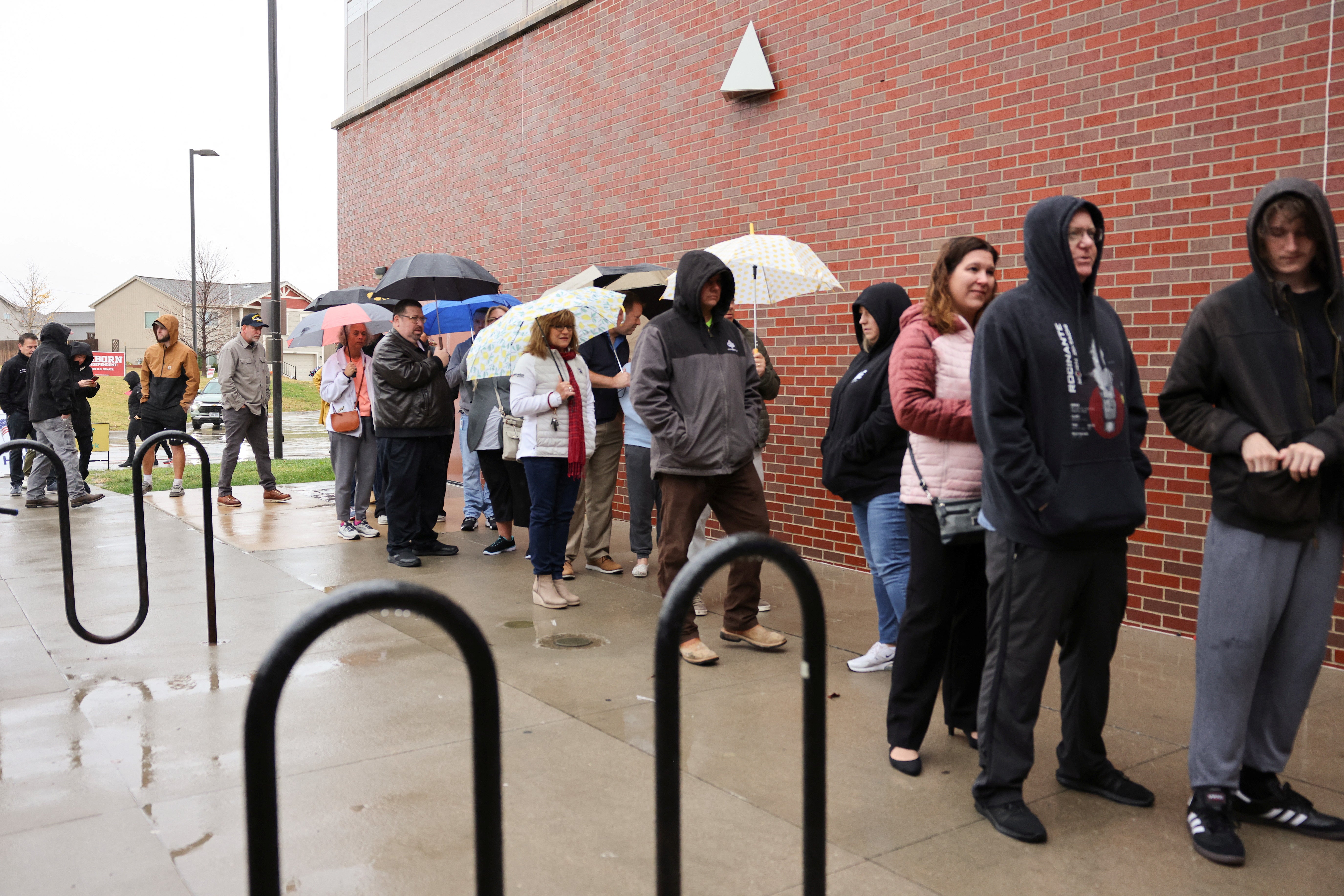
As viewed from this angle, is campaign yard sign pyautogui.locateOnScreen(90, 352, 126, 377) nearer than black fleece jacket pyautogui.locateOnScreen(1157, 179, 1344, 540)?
No

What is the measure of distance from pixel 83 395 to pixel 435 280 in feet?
18.7

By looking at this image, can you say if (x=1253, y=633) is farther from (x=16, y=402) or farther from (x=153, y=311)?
(x=153, y=311)

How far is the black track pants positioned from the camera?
3.21m

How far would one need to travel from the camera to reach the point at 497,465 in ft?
26.4

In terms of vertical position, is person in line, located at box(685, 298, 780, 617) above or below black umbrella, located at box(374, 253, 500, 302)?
below

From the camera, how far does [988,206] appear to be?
6.27 m

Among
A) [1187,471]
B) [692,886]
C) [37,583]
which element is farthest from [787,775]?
[37,583]

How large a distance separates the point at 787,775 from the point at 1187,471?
2.98 m

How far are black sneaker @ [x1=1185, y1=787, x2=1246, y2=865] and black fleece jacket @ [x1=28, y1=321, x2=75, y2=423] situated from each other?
10.8 m

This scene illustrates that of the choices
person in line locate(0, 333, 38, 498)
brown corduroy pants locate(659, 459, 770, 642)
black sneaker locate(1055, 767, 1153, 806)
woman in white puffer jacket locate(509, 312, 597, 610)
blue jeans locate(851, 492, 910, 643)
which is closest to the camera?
black sneaker locate(1055, 767, 1153, 806)

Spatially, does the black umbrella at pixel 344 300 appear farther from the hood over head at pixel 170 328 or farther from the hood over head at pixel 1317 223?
the hood over head at pixel 1317 223

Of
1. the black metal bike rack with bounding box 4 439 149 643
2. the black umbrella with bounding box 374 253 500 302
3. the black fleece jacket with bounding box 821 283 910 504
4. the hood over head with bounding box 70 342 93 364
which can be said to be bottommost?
the black metal bike rack with bounding box 4 439 149 643

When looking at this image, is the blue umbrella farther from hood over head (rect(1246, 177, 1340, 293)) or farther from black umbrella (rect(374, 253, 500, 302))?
hood over head (rect(1246, 177, 1340, 293))

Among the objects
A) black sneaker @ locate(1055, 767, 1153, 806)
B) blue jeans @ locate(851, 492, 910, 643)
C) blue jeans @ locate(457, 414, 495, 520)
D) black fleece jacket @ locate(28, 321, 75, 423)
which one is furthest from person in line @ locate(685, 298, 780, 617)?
black fleece jacket @ locate(28, 321, 75, 423)
